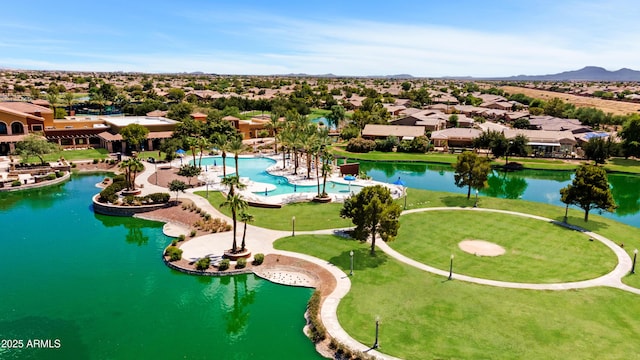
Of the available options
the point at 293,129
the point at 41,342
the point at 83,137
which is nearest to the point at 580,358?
the point at 41,342

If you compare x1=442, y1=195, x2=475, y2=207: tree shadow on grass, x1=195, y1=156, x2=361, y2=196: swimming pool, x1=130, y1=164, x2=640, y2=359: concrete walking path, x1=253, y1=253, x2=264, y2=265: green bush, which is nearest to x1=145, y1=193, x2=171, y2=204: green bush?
x1=130, y1=164, x2=640, y2=359: concrete walking path

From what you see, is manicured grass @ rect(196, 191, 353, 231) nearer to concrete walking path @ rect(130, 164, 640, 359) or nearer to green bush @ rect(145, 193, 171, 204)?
concrete walking path @ rect(130, 164, 640, 359)

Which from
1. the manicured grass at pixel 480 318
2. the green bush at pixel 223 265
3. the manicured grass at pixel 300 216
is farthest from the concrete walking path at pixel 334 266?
the green bush at pixel 223 265

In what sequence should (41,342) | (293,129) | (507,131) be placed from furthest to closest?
(507,131), (293,129), (41,342)

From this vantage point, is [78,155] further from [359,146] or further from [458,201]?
[458,201]

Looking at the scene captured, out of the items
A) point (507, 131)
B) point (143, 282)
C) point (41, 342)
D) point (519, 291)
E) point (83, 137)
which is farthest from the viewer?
point (507, 131)

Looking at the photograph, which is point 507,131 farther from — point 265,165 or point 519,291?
point 519,291
